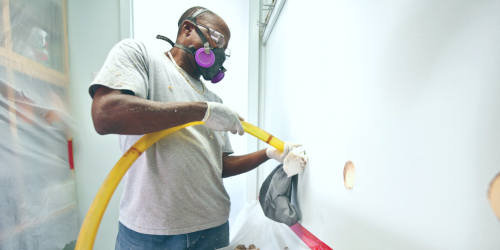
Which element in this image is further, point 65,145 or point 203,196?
point 65,145

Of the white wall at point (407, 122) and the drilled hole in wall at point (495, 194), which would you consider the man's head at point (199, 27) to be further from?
the drilled hole in wall at point (495, 194)

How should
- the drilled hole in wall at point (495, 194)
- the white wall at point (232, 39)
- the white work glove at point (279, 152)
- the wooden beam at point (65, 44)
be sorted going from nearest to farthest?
the drilled hole in wall at point (495, 194) → the white work glove at point (279, 152) → the wooden beam at point (65, 44) → the white wall at point (232, 39)

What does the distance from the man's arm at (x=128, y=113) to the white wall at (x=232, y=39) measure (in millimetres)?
962

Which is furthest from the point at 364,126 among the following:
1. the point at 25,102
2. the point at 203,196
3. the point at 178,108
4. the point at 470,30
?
the point at 25,102

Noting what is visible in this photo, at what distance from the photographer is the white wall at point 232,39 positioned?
1.37m

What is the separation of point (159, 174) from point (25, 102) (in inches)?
33.1

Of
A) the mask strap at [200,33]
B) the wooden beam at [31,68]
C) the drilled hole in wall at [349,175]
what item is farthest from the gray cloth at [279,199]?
the wooden beam at [31,68]

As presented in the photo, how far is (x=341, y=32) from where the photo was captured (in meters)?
0.49

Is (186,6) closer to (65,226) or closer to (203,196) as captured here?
(203,196)

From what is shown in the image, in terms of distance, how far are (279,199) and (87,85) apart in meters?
1.39

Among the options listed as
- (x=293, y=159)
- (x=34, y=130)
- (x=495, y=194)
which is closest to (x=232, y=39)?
(x=293, y=159)

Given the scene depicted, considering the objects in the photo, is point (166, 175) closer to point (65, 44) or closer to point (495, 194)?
point (495, 194)

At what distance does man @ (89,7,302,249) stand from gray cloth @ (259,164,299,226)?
0.27 ft

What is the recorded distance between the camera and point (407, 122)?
299 mm
